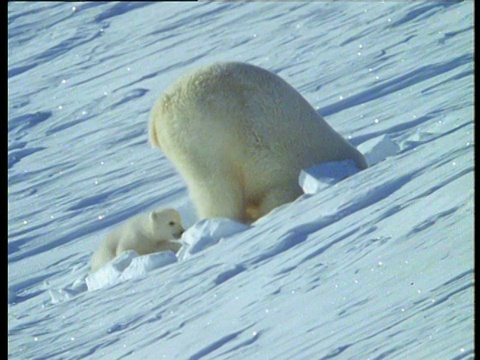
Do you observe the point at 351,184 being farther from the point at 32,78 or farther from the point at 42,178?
the point at 32,78

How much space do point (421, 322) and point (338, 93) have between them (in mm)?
7243

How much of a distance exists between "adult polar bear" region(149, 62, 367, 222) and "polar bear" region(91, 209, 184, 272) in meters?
0.36

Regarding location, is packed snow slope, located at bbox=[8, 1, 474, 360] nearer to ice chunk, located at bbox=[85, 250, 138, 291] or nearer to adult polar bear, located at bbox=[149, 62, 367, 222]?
ice chunk, located at bbox=[85, 250, 138, 291]

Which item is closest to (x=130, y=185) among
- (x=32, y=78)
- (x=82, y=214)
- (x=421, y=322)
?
(x=82, y=214)

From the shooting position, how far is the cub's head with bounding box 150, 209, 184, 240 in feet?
23.0

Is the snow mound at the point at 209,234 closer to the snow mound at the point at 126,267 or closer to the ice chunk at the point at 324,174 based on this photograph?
the snow mound at the point at 126,267

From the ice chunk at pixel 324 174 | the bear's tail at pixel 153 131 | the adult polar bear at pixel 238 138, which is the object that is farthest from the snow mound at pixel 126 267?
the ice chunk at pixel 324 174

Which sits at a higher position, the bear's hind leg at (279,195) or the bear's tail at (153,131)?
the bear's tail at (153,131)

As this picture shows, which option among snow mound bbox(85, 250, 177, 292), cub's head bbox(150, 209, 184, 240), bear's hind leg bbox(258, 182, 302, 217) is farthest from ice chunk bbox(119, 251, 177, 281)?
cub's head bbox(150, 209, 184, 240)

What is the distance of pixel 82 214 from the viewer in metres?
9.55

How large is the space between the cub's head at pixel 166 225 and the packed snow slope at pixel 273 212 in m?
0.27

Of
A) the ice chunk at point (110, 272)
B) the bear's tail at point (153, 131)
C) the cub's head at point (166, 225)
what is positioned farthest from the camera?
the cub's head at point (166, 225)

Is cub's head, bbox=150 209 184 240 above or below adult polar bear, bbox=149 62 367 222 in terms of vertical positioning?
below

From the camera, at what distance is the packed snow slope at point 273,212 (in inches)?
156
